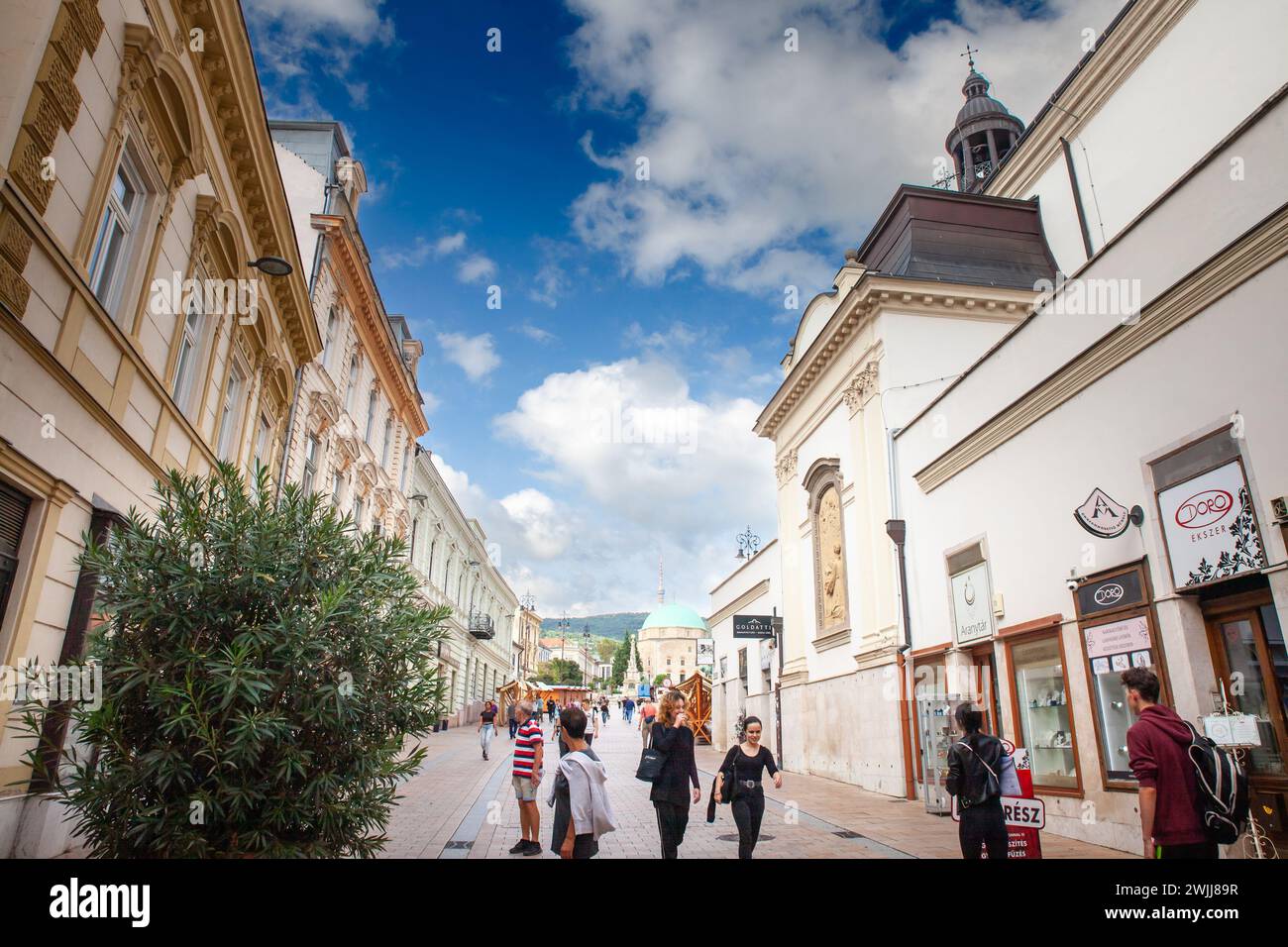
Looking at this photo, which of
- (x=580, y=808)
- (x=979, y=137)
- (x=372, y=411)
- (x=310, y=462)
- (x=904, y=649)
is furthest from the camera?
(x=979, y=137)

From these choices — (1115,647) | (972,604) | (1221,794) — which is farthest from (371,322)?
(1221,794)

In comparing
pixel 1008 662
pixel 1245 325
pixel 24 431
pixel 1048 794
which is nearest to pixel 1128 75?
pixel 1245 325

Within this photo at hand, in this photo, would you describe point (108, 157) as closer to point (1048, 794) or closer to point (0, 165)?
point (0, 165)

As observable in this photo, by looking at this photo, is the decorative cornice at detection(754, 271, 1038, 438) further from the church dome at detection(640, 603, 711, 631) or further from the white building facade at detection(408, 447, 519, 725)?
the church dome at detection(640, 603, 711, 631)

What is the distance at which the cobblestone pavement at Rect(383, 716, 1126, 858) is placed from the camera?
9.14 m

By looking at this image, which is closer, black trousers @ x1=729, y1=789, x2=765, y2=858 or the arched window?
black trousers @ x1=729, y1=789, x2=765, y2=858

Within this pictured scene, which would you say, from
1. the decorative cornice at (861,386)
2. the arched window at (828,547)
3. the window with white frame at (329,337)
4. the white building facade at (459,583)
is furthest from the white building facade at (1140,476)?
the white building facade at (459,583)

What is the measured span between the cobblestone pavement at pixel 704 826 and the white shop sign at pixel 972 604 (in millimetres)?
3093

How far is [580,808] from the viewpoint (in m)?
5.78

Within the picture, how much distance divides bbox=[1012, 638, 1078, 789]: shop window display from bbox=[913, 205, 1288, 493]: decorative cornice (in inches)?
133

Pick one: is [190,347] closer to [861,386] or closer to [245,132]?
[245,132]

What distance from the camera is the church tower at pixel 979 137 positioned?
27234mm

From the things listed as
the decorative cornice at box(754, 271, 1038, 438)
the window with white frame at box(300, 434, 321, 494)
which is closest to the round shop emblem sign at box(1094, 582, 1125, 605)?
the decorative cornice at box(754, 271, 1038, 438)

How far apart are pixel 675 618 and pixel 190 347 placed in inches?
5418
